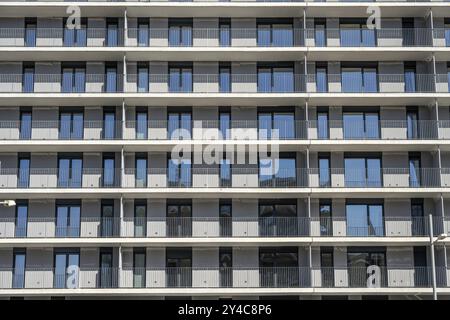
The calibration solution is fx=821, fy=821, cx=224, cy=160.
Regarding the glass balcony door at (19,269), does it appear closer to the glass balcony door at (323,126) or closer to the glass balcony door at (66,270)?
the glass balcony door at (66,270)

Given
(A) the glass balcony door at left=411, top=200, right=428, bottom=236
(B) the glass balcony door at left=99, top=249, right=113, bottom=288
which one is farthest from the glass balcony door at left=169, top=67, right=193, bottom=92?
(A) the glass balcony door at left=411, top=200, right=428, bottom=236

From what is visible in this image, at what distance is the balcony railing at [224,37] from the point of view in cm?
4834

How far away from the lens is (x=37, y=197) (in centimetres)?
4650

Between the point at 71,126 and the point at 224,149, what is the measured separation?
904 centimetres

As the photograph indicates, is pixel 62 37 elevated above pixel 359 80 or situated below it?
above

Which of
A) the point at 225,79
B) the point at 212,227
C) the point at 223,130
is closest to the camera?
the point at 212,227

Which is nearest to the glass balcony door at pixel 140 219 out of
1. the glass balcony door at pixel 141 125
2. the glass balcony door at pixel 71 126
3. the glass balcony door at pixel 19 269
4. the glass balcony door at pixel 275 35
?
the glass balcony door at pixel 141 125

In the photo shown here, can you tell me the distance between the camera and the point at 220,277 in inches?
1785

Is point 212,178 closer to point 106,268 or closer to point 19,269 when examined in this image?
point 106,268

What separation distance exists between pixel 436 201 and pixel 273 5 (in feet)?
48.0

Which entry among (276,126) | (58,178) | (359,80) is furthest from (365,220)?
(58,178)
